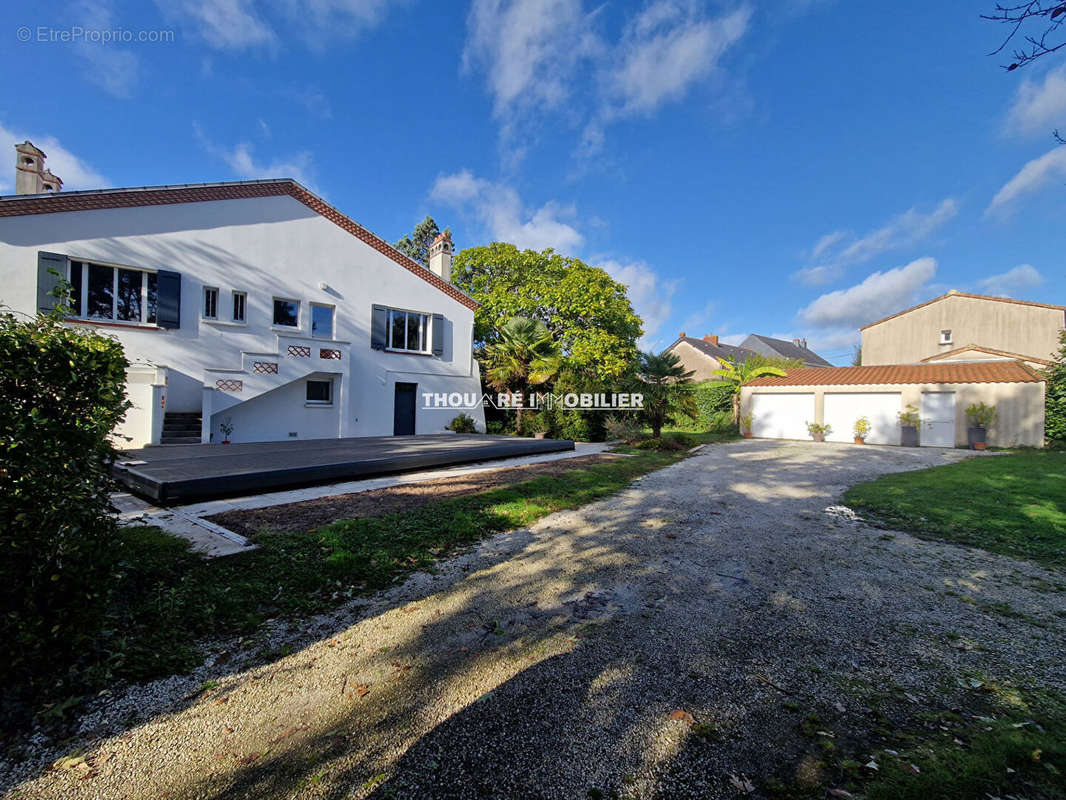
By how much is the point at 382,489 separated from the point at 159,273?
32.6 ft

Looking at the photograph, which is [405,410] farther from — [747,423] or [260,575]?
[747,423]

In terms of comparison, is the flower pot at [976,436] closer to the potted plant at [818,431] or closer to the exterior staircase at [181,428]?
the potted plant at [818,431]

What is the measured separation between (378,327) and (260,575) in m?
13.1

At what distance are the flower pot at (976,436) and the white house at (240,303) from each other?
2076 cm

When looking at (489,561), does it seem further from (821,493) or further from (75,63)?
(75,63)

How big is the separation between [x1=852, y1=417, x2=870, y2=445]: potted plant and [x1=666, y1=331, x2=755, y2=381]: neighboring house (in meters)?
14.4

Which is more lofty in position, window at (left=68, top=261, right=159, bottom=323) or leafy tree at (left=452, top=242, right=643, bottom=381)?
leafy tree at (left=452, top=242, right=643, bottom=381)

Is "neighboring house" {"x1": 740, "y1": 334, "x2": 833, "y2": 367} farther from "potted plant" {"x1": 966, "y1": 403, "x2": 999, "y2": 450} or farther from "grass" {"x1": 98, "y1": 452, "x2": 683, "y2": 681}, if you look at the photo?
"grass" {"x1": 98, "y1": 452, "x2": 683, "y2": 681}

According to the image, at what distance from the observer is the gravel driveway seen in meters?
1.81

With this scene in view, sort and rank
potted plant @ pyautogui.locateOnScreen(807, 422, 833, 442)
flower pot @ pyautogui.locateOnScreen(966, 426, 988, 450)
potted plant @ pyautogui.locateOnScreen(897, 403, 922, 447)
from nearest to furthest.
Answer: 1. flower pot @ pyautogui.locateOnScreen(966, 426, 988, 450)
2. potted plant @ pyautogui.locateOnScreen(897, 403, 922, 447)
3. potted plant @ pyautogui.locateOnScreen(807, 422, 833, 442)

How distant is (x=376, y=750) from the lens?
193 cm

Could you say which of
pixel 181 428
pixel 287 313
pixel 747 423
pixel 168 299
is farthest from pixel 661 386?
pixel 168 299

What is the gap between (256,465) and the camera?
751cm

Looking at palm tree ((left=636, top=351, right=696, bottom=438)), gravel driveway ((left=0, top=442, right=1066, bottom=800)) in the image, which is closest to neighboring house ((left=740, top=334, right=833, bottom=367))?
palm tree ((left=636, top=351, right=696, bottom=438))
